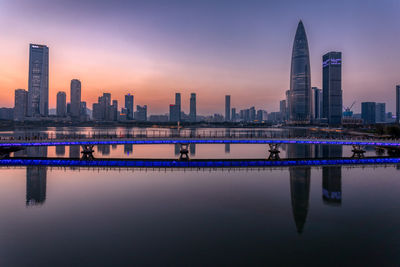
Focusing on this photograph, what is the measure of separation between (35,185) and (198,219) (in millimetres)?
31385

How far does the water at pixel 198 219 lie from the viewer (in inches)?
862

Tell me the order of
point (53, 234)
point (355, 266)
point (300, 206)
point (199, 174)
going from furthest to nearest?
point (199, 174) → point (300, 206) → point (53, 234) → point (355, 266)

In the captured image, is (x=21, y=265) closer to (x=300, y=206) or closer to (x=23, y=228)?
(x=23, y=228)

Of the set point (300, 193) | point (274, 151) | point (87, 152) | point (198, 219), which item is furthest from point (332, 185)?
point (87, 152)

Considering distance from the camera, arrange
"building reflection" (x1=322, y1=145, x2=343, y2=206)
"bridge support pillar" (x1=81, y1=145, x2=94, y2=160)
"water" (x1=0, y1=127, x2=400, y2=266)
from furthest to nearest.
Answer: "bridge support pillar" (x1=81, y1=145, x2=94, y2=160) < "building reflection" (x1=322, y1=145, x2=343, y2=206) < "water" (x1=0, y1=127, x2=400, y2=266)

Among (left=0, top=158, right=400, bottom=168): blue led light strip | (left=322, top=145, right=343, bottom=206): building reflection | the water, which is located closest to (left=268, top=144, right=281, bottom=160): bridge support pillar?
(left=0, top=158, right=400, bottom=168): blue led light strip

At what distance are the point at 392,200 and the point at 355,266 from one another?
2353 cm

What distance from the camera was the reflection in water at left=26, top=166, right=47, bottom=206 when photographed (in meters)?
37.9

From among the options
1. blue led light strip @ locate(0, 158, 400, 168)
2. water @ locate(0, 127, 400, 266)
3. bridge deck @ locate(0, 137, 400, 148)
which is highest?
bridge deck @ locate(0, 137, 400, 148)

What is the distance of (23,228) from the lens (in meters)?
27.4

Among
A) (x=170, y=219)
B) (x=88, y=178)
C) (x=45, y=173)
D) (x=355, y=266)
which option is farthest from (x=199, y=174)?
(x=355, y=266)

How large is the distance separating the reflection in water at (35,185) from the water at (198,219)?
158 millimetres

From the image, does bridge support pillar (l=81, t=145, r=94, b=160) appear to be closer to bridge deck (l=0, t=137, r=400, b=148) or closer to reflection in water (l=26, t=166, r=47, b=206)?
bridge deck (l=0, t=137, r=400, b=148)

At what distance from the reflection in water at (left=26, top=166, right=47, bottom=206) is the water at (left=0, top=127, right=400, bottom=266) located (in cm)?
16
